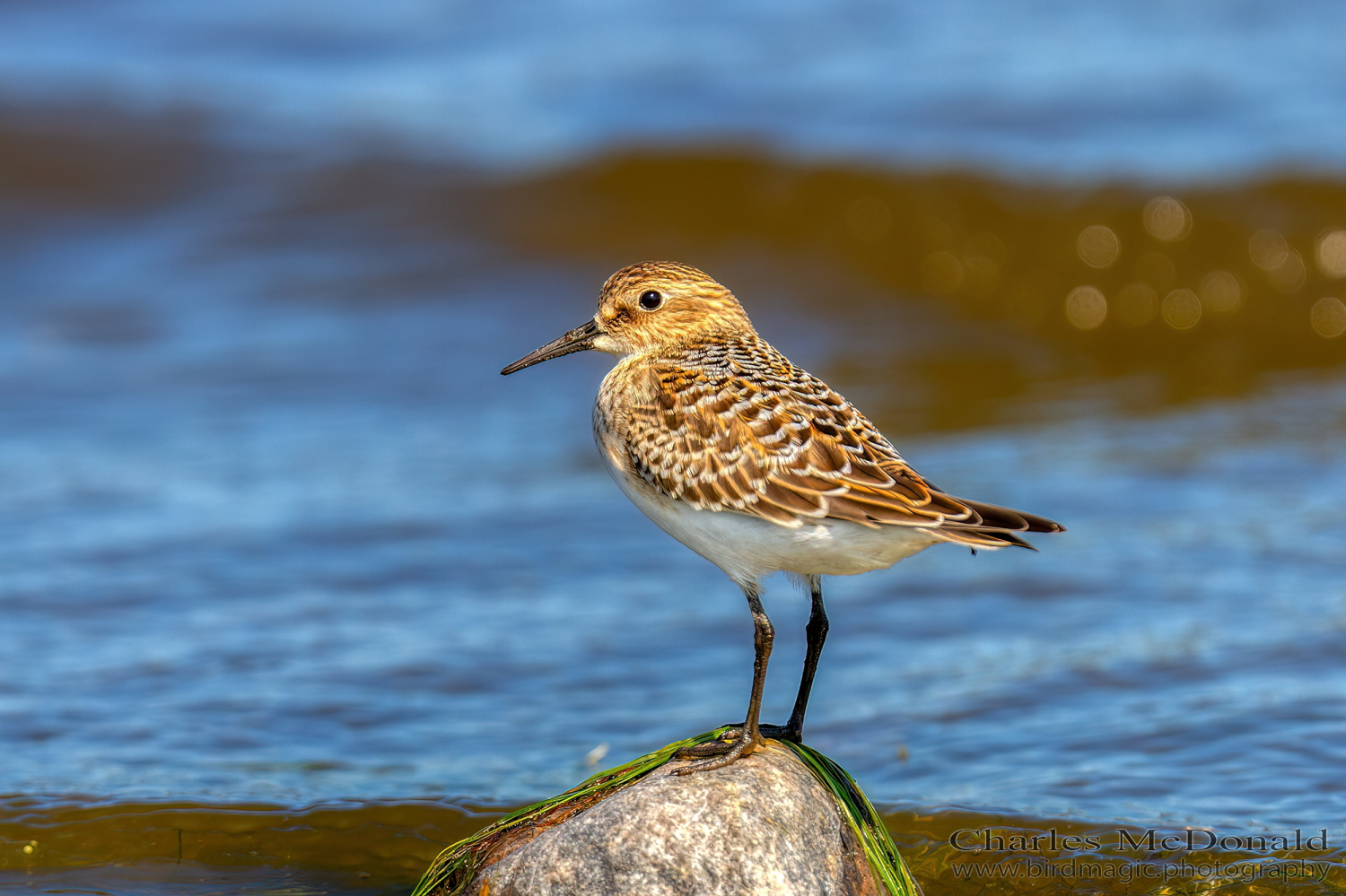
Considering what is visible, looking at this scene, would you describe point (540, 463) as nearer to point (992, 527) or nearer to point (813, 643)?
point (813, 643)

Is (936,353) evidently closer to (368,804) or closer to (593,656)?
(593,656)

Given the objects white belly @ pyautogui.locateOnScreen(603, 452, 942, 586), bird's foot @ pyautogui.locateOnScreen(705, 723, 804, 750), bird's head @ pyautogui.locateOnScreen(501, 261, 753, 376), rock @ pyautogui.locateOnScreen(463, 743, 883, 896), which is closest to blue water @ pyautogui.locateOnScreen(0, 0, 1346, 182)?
bird's head @ pyautogui.locateOnScreen(501, 261, 753, 376)

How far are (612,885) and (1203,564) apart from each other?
233 inches

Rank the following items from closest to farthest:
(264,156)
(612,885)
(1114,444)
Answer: (612,885), (1114,444), (264,156)

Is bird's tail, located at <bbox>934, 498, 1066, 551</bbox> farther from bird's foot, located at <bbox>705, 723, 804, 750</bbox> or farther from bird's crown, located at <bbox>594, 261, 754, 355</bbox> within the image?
bird's crown, located at <bbox>594, 261, 754, 355</bbox>

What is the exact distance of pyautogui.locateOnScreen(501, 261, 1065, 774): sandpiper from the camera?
5492mm

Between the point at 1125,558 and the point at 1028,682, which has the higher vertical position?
the point at 1125,558

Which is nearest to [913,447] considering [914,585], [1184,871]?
[914,585]

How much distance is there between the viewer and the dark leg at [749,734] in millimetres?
5770

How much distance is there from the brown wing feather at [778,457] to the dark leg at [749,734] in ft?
1.68

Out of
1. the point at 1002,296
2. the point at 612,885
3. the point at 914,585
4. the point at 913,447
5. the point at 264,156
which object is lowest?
the point at 612,885

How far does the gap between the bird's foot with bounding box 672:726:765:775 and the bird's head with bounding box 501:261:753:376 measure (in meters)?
1.68

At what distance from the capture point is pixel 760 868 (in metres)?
5.45

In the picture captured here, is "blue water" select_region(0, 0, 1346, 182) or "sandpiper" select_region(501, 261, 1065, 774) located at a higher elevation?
"blue water" select_region(0, 0, 1346, 182)
